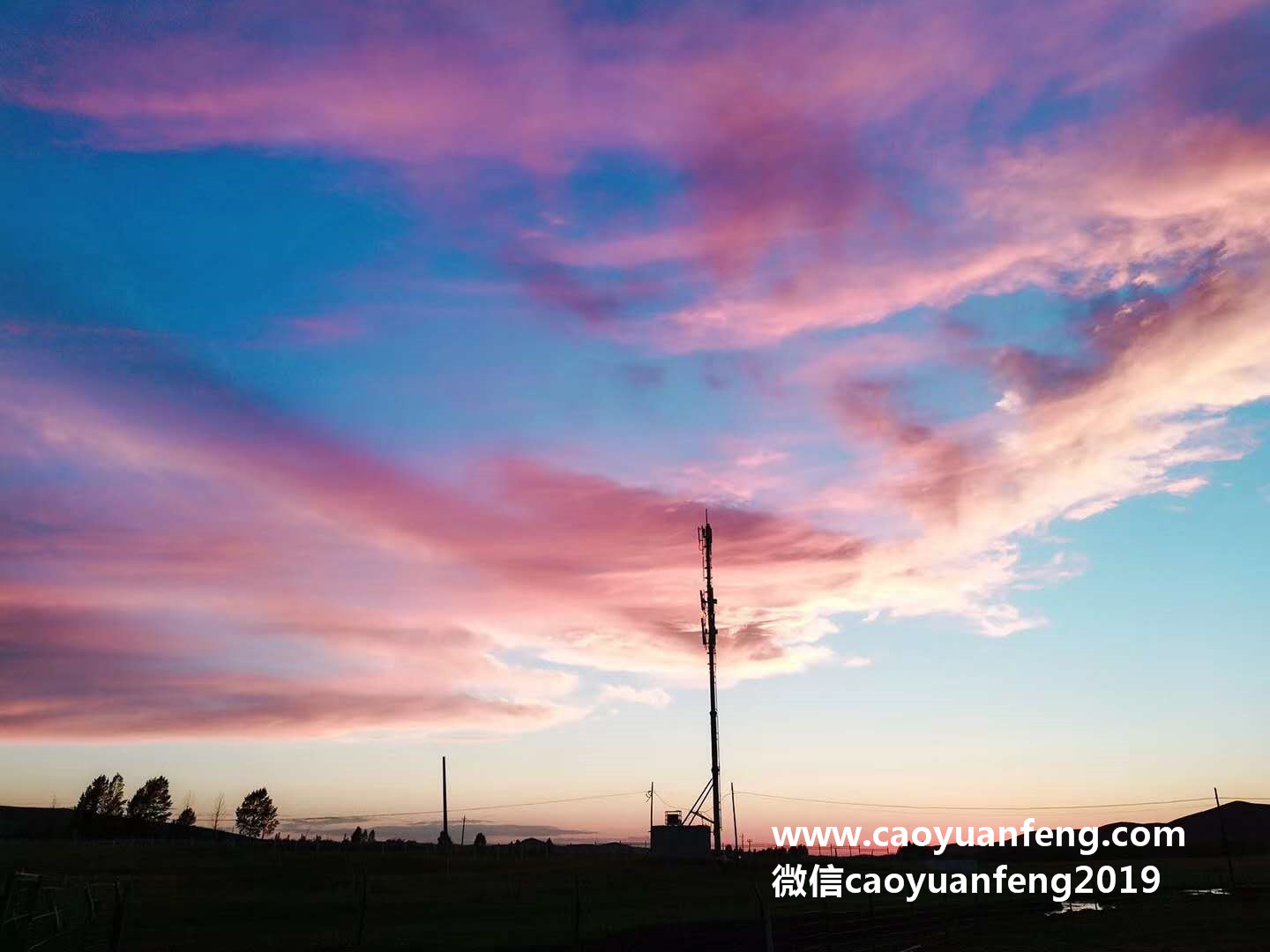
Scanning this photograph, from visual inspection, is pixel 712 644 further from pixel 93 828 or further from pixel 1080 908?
pixel 93 828

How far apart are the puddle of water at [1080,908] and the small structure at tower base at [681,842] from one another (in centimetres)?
3208

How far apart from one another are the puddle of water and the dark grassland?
1.02 meters

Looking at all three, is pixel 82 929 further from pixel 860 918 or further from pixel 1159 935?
pixel 1159 935

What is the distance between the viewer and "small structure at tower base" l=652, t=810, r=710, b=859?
3332 inches

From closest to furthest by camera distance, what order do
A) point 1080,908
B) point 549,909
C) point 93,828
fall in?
point 549,909 → point 1080,908 → point 93,828

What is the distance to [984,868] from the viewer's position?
100250 millimetres

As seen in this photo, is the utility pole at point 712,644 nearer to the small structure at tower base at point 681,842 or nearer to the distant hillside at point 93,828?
the small structure at tower base at point 681,842

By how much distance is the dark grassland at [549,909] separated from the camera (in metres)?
39.5

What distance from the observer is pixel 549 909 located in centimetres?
5794

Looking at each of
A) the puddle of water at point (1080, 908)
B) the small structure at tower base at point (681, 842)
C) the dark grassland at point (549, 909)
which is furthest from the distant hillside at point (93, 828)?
the puddle of water at point (1080, 908)

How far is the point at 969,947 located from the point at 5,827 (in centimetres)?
18512

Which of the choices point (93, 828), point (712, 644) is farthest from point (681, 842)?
point (93, 828)

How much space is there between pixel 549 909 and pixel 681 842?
1174 inches

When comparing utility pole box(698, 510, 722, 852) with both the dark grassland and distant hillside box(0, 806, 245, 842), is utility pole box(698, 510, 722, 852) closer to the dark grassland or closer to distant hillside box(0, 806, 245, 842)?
the dark grassland
